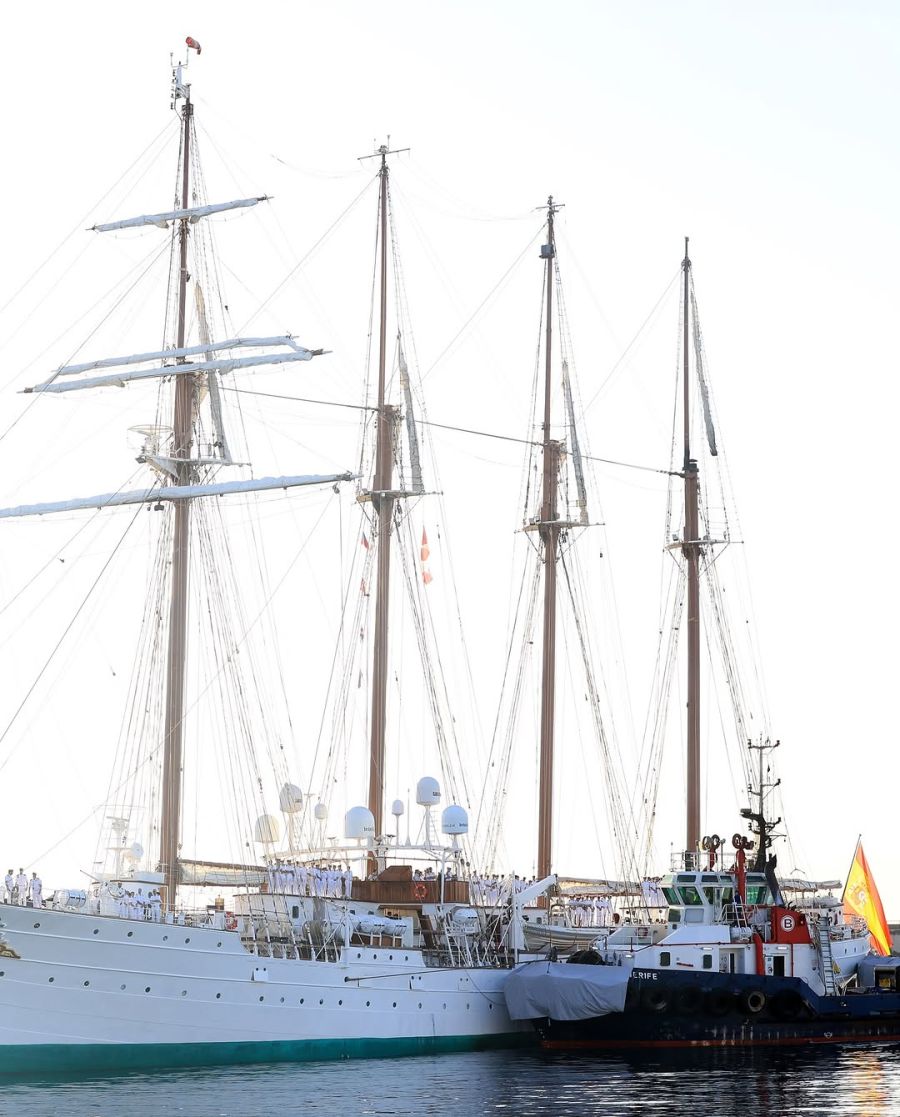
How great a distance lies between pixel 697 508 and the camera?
89188 millimetres

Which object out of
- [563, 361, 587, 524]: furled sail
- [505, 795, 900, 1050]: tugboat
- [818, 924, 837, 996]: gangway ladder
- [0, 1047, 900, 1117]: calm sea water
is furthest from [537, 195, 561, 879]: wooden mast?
[0, 1047, 900, 1117]: calm sea water

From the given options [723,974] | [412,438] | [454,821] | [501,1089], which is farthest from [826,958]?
[412,438]

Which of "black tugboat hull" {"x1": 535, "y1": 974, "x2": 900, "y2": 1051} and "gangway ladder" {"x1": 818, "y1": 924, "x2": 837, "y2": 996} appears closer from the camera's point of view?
"black tugboat hull" {"x1": 535, "y1": 974, "x2": 900, "y2": 1051}

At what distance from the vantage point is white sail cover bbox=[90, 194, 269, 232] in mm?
69812

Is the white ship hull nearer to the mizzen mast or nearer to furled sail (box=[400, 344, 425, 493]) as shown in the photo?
the mizzen mast

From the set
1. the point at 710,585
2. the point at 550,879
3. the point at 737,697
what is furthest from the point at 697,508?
the point at 550,879

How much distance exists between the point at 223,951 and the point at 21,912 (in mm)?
7048

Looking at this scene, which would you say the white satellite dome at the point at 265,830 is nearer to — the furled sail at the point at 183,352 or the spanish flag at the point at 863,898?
the furled sail at the point at 183,352

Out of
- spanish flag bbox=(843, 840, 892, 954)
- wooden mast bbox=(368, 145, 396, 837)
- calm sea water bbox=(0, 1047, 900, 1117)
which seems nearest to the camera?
calm sea water bbox=(0, 1047, 900, 1117)

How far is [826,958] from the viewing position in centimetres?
6856

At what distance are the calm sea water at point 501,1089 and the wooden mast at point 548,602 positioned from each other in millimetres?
20463

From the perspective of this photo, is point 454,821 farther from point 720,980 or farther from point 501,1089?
point 501,1089

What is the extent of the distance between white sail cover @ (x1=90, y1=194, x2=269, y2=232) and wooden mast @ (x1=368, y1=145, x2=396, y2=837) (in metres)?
10.9

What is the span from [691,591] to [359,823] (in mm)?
26577
